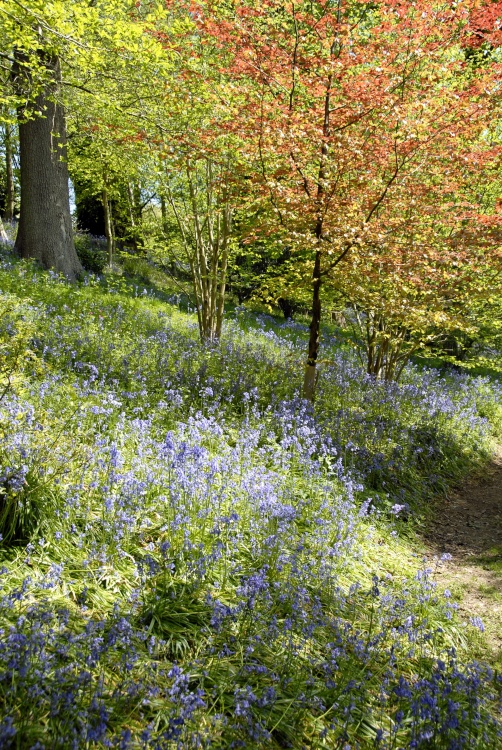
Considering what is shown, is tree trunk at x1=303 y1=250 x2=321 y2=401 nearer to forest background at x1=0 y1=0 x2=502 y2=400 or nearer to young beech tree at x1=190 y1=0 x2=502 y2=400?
forest background at x1=0 y1=0 x2=502 y2=400

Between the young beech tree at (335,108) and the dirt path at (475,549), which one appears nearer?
the dirt path at (475,549)

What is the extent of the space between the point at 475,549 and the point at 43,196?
32.6 ft

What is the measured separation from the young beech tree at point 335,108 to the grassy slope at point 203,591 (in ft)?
8.03

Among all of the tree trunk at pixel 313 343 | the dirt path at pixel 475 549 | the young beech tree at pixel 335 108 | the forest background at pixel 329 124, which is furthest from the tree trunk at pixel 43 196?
the dirt path at pixel 475 549

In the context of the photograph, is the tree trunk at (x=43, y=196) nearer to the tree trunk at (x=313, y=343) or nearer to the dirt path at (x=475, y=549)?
the tree trunk at (x=313, y=343)

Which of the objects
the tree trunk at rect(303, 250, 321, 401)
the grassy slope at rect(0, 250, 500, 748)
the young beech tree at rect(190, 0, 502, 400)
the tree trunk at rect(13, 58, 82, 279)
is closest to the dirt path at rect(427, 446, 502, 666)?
the grassy slope at rect(0, 250, 500, 748)

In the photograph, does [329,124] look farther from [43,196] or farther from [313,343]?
[43,196]

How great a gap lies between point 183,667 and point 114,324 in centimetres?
671

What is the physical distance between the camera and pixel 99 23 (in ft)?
22.0

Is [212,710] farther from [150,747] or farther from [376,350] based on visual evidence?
[376,350]

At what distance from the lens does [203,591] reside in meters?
3.36

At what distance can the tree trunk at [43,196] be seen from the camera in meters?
10.3

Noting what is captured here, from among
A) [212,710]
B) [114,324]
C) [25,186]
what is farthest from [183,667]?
[25,186]

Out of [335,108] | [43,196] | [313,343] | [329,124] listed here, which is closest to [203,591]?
[313,343]
